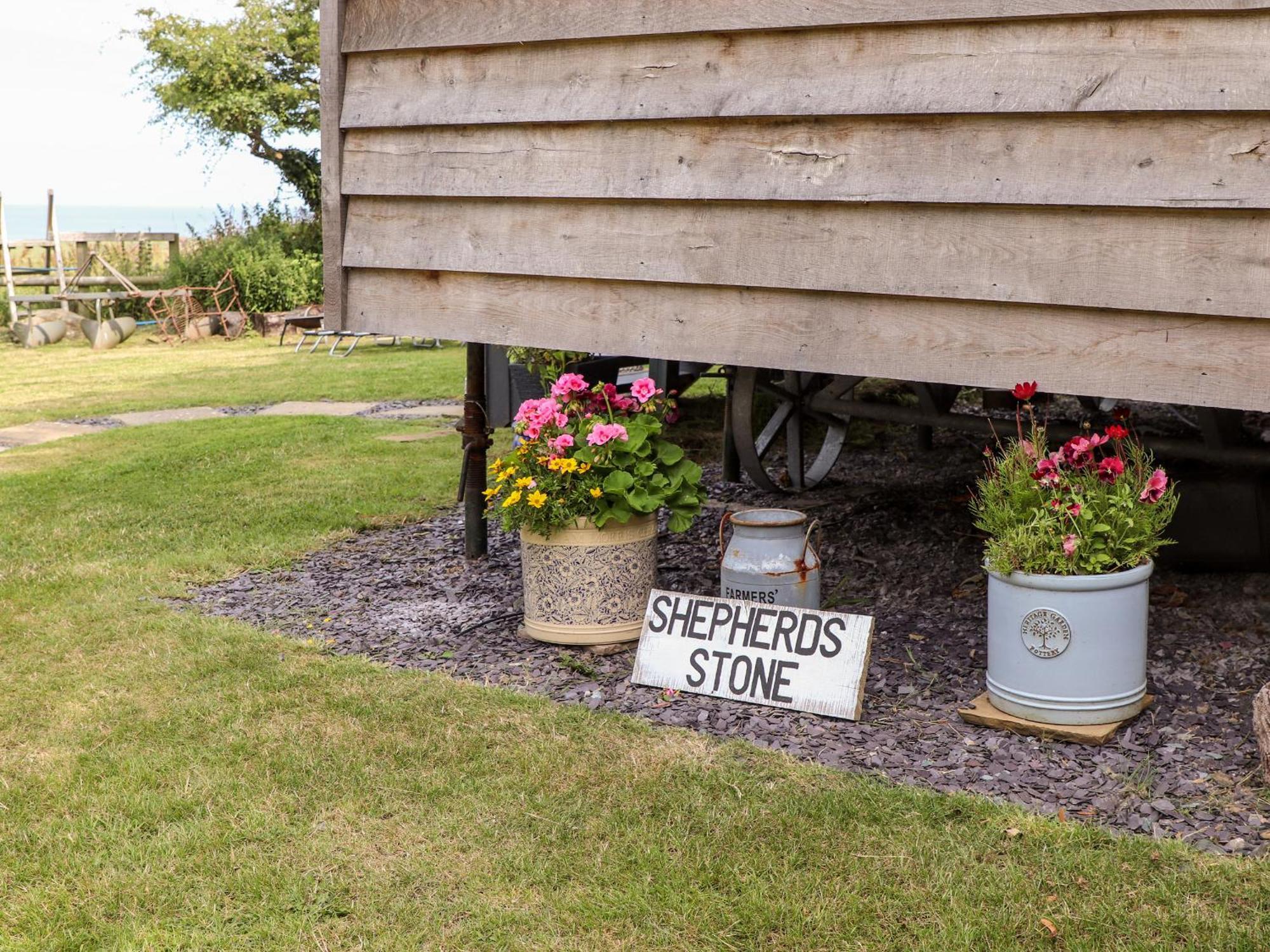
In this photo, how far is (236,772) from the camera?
3012 mm

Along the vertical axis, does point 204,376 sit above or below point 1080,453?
below

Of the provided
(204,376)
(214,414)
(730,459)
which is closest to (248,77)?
(204,376)

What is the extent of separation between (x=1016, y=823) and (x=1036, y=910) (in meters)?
0.32

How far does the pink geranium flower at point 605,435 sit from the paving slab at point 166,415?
20.3 ft

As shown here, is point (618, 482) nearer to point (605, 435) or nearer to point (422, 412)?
point (605, 435)

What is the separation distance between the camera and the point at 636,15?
12.3ft

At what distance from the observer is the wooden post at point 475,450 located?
4.73 meters

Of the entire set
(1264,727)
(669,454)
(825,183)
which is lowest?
(1264,727)

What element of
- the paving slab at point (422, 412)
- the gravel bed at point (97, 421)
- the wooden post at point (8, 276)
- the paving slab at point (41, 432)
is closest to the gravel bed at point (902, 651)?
the paving slab at point (422, 412)

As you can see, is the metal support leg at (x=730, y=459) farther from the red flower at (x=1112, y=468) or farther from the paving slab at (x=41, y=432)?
the paving slab at (x=41, y=432)

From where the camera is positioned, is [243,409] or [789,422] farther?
[243,409]

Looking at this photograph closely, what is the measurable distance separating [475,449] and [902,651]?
6.24ft

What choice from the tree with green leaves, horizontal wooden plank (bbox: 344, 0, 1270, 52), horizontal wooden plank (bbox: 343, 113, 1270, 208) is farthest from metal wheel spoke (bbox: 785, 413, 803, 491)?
the tree with green leaves

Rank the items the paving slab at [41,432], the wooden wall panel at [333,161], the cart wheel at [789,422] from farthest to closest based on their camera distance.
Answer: the paving slab at [41,432], the cart wheel at [789,422], the wooden wall panel at [333,161]
